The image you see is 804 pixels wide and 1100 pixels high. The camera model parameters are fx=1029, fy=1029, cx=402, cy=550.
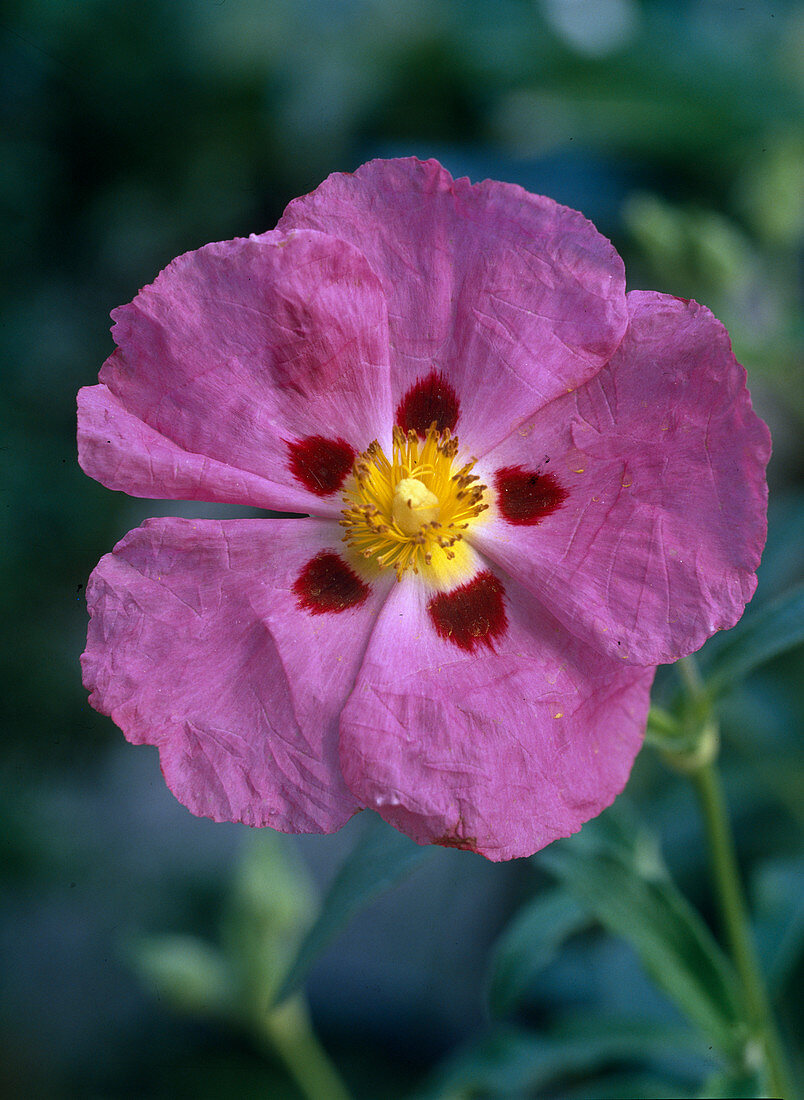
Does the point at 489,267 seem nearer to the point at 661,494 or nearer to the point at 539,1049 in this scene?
the point at 661,494

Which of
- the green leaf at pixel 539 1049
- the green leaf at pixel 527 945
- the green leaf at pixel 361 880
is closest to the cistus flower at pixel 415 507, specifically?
the green leaf at pixel 361 880

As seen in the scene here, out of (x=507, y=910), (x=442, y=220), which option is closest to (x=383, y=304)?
(x=442, y=220)

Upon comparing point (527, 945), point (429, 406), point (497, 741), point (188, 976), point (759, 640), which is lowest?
point (188, 976)

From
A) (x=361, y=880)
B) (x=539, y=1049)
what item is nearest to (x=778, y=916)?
(x=539, y=1049)

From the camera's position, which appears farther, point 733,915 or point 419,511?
point 733,915

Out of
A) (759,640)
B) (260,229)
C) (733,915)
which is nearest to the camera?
(759,640)

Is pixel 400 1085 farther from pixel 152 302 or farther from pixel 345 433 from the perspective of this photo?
pixel 152 302
